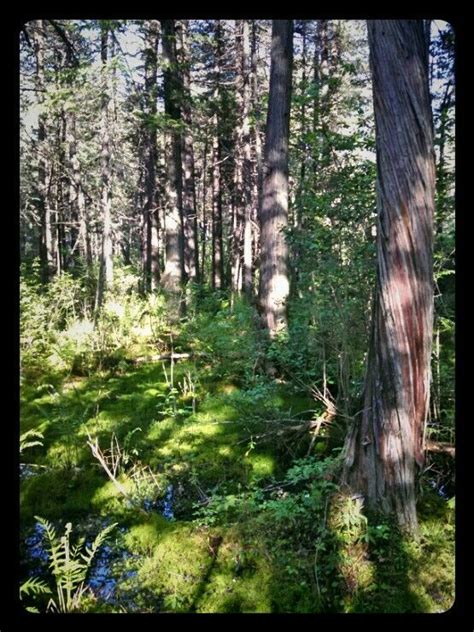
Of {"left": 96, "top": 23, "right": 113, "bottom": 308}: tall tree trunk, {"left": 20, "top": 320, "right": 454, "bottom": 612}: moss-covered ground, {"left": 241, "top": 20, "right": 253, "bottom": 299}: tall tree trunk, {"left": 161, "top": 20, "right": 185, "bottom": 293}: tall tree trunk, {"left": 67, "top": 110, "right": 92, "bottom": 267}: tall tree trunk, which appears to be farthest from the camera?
{"left": 67, "top": 110, "right": 92, "bottom": 267}: tall tree trunk

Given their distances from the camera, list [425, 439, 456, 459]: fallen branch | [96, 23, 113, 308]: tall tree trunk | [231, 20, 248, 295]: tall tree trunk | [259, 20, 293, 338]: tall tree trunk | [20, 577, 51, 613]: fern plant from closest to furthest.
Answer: [20, 577, 51, 613]: fern plant
[425, 439, 456, 459]: fallen branch
[259, 20, 293, 338]: tall tree trunk
[96, 23, 113, 308]: tall tree trunk
[231, 20, 248, 295]: tall tree trunk

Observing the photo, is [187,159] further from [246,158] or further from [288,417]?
[288,417]

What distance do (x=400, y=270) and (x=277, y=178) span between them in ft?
15.5

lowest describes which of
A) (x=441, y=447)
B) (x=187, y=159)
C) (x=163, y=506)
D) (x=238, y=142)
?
(x=163, y=506)

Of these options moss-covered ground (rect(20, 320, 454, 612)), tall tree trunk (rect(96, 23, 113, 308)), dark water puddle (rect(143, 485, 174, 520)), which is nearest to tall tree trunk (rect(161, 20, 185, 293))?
tall tree trunk (rect(96, 23, 113, 308))

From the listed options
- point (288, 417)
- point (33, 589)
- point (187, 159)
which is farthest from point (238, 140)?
point (33, 589)

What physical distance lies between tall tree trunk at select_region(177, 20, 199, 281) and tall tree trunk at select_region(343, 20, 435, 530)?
320 inches

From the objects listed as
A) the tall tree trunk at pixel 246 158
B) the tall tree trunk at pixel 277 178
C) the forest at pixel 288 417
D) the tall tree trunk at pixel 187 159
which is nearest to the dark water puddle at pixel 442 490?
the forest at pixel 288 417

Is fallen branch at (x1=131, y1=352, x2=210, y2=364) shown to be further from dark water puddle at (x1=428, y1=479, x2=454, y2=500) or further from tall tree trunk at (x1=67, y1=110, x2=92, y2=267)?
tall tree trunk at (x1=67, y1=110, x2=92, y2=267)

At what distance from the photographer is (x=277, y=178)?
6.99 meters

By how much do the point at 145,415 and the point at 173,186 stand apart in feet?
25.2

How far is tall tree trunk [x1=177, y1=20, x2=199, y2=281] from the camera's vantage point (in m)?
11.3

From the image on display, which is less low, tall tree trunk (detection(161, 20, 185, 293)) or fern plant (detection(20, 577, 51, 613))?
tall tree trunk (detection(161, 20, 185, 293))
